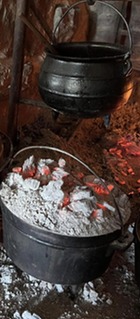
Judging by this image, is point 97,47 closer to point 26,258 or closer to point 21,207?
point 21,207

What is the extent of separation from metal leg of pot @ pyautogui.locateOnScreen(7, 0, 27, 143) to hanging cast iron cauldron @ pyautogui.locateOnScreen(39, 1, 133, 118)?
331 mm

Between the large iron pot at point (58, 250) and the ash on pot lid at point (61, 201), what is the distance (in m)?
0.03

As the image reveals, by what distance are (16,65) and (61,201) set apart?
3.07 ft

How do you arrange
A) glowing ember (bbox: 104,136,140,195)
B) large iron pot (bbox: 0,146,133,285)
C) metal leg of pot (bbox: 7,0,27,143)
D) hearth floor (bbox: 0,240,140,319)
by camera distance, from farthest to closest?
1. glowing ember (bbox: 104,136,140,195)
2. metal leg of pot (bbox: 7,0,27,143)
3. hearth floor (bbox: 0,240,140,319)
4. large iron pot (bbox: 0,146,133,285)

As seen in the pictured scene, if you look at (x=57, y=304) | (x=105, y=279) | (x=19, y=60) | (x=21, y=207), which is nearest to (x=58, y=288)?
(x=57, y=304)

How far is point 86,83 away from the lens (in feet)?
5.39

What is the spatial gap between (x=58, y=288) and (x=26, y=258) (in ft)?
1.05

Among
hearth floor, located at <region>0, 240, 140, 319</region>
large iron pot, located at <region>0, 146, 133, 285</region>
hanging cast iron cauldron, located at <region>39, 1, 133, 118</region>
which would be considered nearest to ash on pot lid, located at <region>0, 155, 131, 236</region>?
large iron pot, located at <region>0, 146, 133, 285</region>

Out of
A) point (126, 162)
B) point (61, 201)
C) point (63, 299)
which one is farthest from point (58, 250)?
point (126, 162)

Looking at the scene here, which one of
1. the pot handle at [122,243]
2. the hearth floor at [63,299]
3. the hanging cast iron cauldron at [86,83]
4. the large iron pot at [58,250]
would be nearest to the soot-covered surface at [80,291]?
the hearth floor at [63,299]

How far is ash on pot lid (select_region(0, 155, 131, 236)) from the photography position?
4.61 feet

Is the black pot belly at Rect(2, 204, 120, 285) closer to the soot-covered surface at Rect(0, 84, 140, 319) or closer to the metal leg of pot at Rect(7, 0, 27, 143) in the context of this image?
the soot-covered surface at Rect(0, 84, 140, 319)

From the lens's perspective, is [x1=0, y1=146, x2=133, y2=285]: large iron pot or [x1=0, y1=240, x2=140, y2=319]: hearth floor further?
[x1=0, y1=240, x2=140, y2=319]: hearth floor

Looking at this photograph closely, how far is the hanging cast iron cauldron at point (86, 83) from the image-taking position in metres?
1.64
